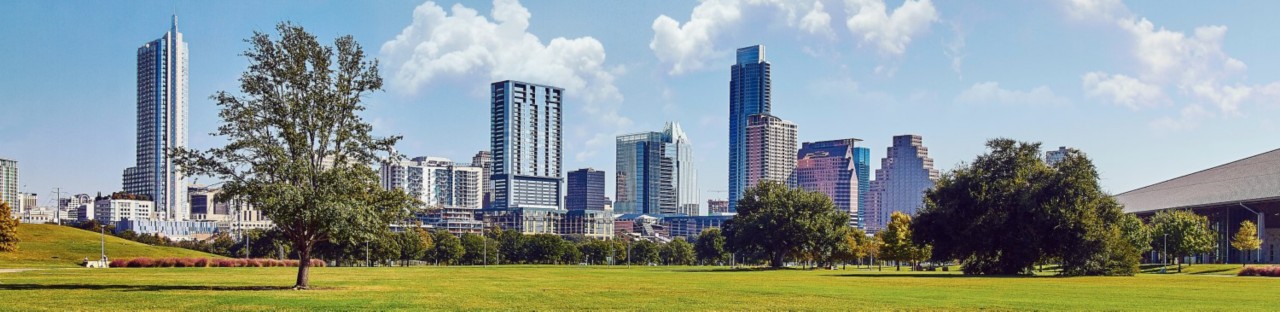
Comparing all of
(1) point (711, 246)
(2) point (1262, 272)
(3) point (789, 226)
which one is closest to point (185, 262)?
(3) point (789, 226)

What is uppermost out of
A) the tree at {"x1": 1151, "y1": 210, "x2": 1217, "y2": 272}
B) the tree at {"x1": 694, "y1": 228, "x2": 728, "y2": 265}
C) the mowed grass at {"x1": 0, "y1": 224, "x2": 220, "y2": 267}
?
the tree at {"x1": 1151, "y1": 210, "x2": 1217, "y2": 272}

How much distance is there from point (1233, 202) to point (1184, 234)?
29128 mm

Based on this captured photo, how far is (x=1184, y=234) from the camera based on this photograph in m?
107

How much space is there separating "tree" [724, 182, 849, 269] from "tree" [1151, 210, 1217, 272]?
106 feet

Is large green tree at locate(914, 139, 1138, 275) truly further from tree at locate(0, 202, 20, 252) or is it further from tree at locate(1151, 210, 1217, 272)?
tree at locate(0, 202, 20, 252)

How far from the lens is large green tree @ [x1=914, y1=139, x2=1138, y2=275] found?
77750mm

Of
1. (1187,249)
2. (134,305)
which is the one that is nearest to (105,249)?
(134,305)

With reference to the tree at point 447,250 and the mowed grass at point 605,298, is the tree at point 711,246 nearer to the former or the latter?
the tree at point 447,250

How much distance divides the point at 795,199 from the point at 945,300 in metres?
74.0

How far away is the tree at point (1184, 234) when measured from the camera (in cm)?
10644

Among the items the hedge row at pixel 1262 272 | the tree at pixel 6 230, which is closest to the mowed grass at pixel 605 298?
the hedge row at pixel 1262 272

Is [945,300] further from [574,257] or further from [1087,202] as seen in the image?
[574,257]

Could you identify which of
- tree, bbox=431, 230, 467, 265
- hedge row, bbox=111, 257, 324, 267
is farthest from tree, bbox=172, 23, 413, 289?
tree, bbox=431, 230, 467, 265

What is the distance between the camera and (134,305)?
31922 millimetres
